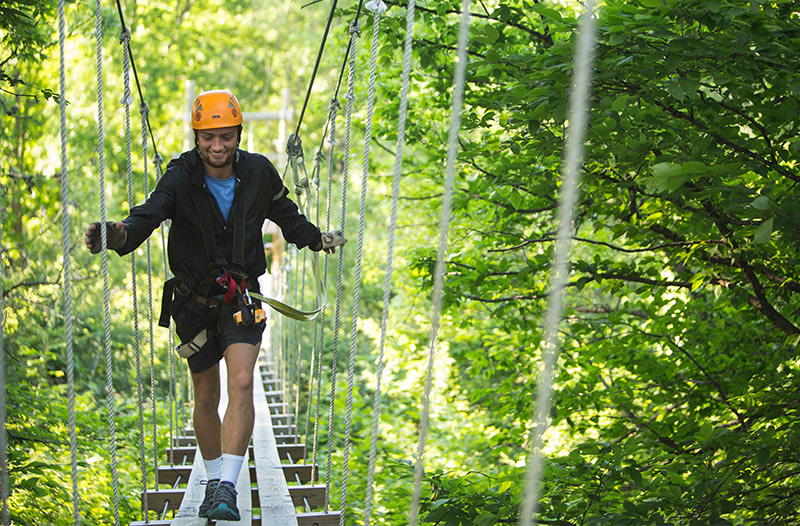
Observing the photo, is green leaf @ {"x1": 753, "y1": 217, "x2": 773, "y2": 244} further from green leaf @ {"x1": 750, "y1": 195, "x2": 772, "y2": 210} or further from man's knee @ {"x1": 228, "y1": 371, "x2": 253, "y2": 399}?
man's knee @ {"x1": 228, "y1": 371, "x2": 253, "y2": 399}

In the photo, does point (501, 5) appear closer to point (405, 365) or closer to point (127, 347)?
point (405, 365)

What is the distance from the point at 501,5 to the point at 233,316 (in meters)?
1.49

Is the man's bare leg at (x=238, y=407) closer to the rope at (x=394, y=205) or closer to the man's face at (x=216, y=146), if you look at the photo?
the man's face at (x=216, y=146)

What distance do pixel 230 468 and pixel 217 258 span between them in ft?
1.61

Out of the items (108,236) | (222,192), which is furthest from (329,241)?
(108,236)

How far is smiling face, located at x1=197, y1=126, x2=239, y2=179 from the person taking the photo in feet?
6.20

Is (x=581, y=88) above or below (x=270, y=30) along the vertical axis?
below

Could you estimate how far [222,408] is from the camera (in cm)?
327

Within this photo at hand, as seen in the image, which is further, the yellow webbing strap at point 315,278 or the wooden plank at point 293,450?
the wooden plank at point 293,450

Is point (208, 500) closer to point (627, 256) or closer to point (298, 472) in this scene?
point (298, 472)

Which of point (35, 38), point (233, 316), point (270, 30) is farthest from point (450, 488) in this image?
point (270, 30)

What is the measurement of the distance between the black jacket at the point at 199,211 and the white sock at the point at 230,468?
42 cm

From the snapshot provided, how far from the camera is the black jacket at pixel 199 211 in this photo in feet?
6.12

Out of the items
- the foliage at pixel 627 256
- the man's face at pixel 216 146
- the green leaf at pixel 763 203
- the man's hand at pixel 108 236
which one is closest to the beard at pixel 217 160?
the man's face at pixel 216 146
